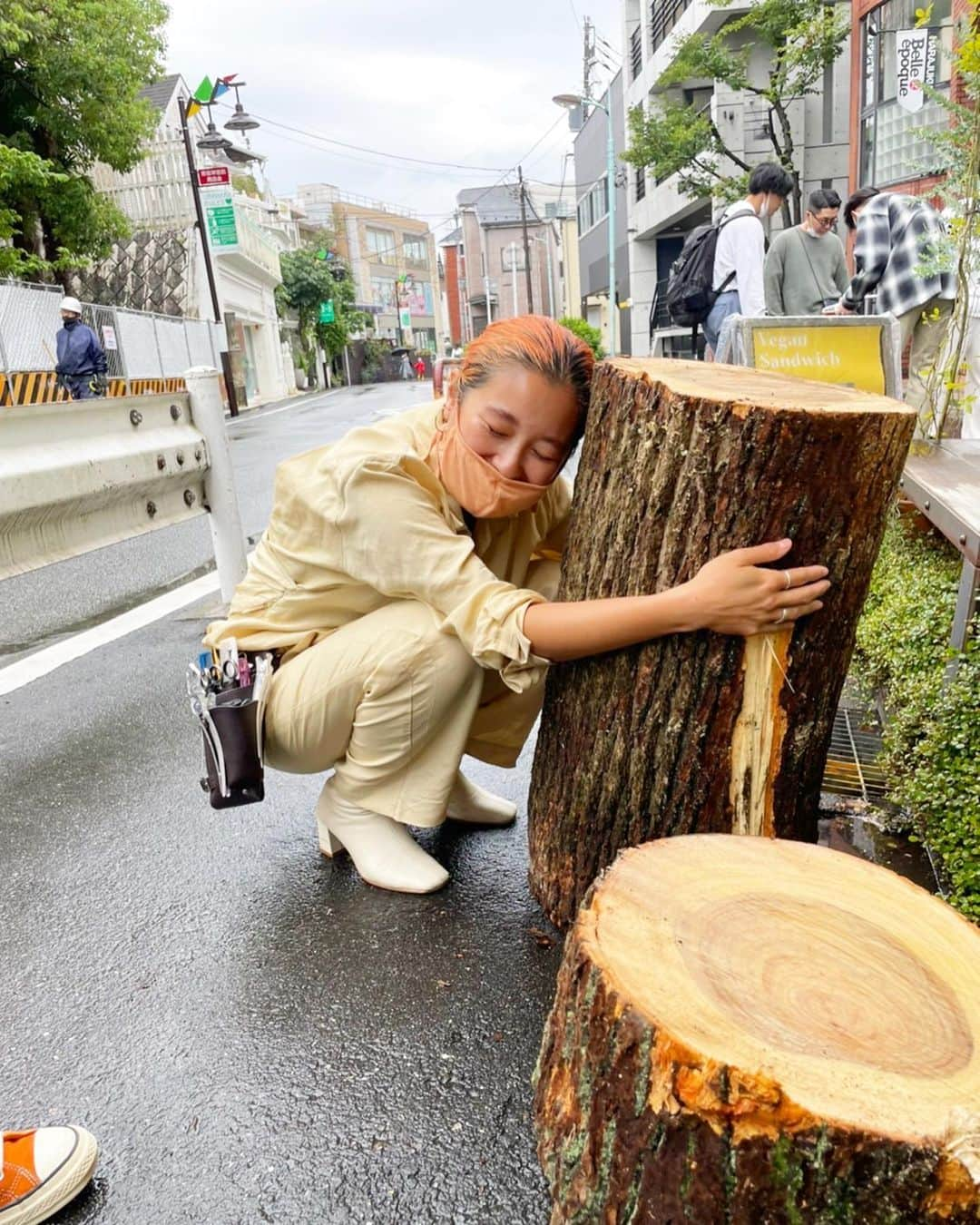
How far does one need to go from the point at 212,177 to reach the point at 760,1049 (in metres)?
26.3

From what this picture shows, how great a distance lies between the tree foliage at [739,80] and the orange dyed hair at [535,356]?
15593 mm

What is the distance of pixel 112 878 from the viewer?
7.50 ft

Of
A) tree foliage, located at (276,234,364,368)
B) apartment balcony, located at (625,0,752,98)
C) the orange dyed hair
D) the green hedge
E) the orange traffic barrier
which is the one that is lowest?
the green hedge

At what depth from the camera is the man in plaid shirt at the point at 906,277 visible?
516 cm

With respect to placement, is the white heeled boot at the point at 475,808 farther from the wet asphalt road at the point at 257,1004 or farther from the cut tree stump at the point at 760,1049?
the cut tree stump at the point at 760,1049

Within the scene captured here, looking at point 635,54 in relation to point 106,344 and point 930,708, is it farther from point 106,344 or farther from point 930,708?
point 930,708

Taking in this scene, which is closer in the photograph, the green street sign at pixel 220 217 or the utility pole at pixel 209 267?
the utility pole at pixel 209 267

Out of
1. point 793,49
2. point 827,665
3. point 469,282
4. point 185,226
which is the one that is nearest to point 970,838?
point 827,665

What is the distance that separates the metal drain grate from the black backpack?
12.8 feet

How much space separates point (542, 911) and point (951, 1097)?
1.19 m

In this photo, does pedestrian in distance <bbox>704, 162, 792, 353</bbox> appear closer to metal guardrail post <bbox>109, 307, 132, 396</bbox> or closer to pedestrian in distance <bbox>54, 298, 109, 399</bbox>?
pedestrian in distance <bbox>54, 298, 109, 399</bbox>

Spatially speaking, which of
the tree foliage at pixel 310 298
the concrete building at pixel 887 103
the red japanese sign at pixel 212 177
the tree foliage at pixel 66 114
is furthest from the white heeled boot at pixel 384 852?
the tree foliage at pixel 310 298

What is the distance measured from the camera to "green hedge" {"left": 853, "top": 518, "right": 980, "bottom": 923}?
76.9 inches

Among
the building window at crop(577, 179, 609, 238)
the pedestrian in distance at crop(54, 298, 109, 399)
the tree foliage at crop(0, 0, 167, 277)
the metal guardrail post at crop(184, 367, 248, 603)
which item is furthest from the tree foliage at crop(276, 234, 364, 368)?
the metal guardrail post at crop(184, 367, 248, 603)
